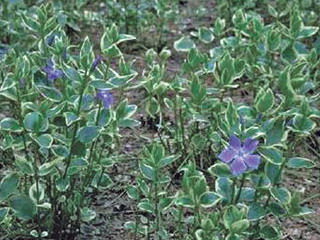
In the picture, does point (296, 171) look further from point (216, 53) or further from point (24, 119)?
point (24, 119)

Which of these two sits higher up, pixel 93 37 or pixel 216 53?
pixel 216 53

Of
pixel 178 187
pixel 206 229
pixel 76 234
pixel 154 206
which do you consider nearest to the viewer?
pixel 206 229

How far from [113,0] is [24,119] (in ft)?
5.57

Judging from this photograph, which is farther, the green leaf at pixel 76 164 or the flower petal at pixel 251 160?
the green leaf at pixel 76 164

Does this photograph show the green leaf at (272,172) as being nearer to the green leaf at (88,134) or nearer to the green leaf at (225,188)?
the green leaf at (225,188)

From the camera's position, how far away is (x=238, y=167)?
159 cm

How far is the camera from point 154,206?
1.83 metres

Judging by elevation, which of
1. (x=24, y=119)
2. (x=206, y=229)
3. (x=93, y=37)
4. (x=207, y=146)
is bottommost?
(x=93, y=37)

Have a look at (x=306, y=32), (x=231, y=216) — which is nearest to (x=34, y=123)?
(x=231, y=216)

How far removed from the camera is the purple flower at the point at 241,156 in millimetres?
1589

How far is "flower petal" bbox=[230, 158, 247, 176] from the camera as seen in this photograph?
1.59m

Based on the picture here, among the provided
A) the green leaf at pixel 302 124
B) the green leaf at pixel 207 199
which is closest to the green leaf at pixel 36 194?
the green leaf at pixel 207 199

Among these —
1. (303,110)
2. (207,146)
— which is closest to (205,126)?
(207,146)

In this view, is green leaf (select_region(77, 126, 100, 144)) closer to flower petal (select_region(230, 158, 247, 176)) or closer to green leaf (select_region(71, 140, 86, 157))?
green leaf (select_region(71, 140, 86, 157))
